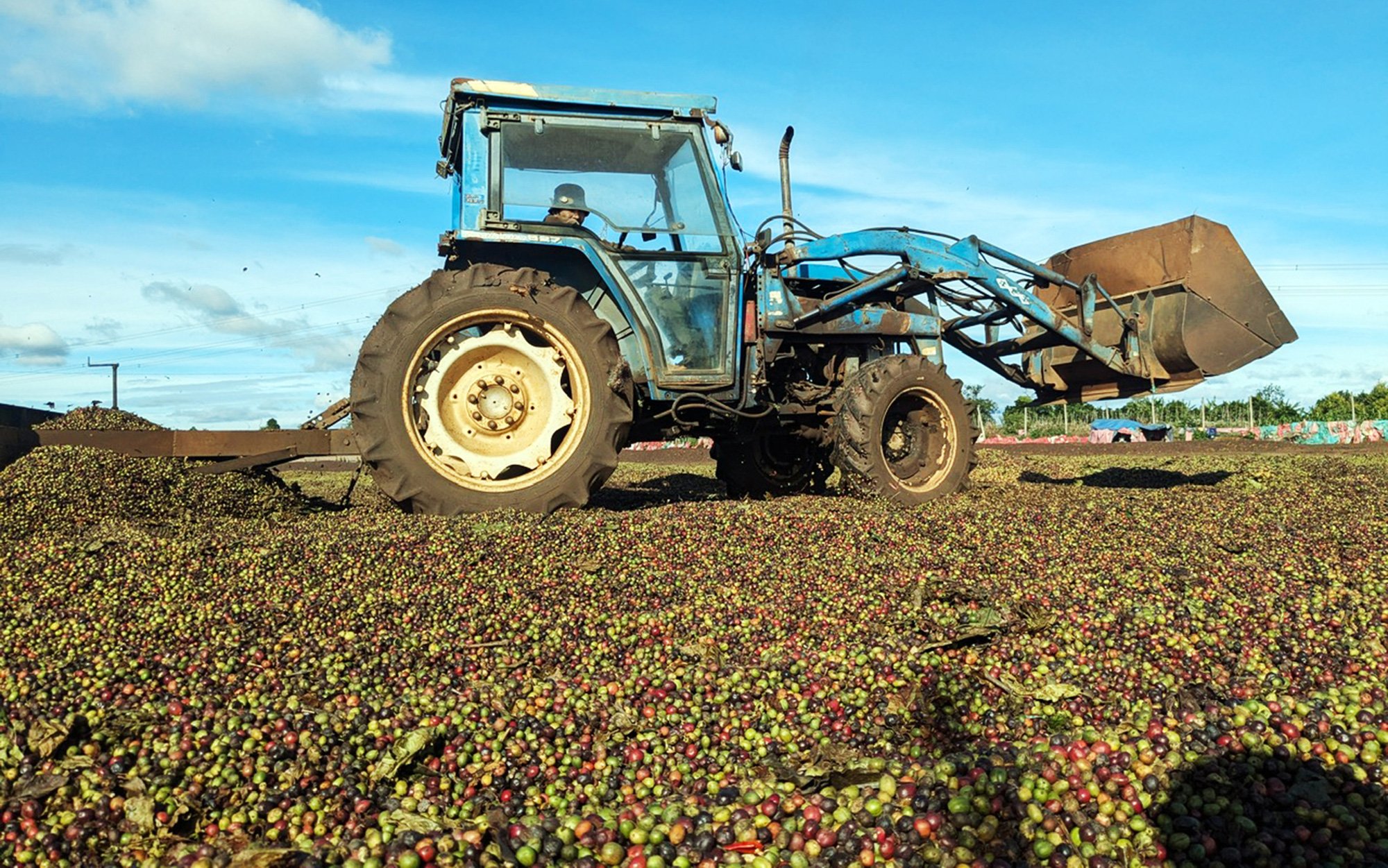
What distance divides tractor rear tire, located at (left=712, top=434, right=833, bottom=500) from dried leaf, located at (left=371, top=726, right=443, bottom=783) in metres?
5.48

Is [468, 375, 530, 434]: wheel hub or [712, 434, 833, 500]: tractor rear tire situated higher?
[468, 375, 530, 434]: wheel hub

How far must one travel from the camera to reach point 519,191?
22.0ft

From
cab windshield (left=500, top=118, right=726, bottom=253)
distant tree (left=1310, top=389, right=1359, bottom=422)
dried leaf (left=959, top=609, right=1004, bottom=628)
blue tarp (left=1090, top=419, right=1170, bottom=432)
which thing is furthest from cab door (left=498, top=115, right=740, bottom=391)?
distant tree (left=1310, top=389, right=1359, bottom=422)

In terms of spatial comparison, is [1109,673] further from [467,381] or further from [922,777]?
[467,381]

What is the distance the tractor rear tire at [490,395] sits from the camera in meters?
6.08

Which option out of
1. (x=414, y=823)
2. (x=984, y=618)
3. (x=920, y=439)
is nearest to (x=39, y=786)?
(x=414, y=823)

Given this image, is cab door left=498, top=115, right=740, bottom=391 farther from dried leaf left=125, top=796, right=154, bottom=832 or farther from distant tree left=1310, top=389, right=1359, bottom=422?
distant tree left=1310, top=389, right=1359, bottom=422

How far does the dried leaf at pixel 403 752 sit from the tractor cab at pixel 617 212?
12.6 feet

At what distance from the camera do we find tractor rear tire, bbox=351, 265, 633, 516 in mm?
6082

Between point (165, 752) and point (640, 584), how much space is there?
2.18 meters

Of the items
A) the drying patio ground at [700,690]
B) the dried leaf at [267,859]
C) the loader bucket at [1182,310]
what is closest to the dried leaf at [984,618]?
the drying patio ground at [700,690]

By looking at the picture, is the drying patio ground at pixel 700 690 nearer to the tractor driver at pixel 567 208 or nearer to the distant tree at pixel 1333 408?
the tractor driver at pixel 567 208

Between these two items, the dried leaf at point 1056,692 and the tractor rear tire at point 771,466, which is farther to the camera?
the tractor rear tire at point 771,466

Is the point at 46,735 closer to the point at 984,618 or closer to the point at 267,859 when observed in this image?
the point at 267,859
